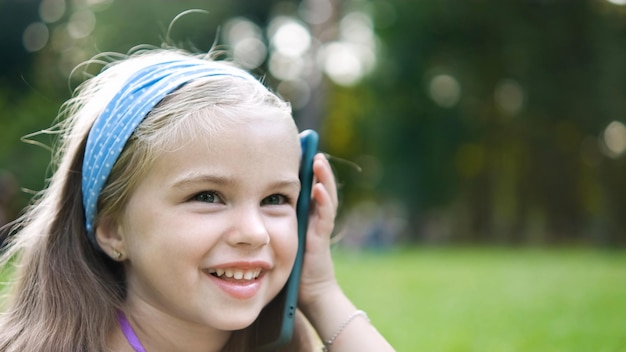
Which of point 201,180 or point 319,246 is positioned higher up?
point 201,180

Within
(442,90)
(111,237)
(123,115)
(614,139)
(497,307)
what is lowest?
(497,307)

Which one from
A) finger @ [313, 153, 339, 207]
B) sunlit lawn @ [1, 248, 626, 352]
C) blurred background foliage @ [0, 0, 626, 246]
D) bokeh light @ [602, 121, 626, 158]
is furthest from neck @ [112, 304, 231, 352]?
bokeh light @ [602, 121, 626, 158]

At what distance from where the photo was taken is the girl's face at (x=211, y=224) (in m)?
2.26

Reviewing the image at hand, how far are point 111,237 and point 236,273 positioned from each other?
46 cm

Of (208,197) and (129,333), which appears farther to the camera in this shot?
(129,333)

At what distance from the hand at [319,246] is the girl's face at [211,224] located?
1.14ft

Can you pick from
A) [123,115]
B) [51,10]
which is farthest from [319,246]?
Answer: [51,10]

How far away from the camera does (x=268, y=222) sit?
2.38 meters

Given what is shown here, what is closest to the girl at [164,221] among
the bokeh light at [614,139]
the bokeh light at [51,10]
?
the bokeh light at [51,10]

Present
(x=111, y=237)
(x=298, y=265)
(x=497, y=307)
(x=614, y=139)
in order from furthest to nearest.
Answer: (x=614, y=139), (x=497, y=307), (x=298, y=265), (x=111, y=237)

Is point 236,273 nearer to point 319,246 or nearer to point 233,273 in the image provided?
point 233,273

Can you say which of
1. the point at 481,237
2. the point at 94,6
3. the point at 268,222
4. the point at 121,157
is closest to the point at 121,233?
the point at 121,157

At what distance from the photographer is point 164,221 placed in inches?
89.1

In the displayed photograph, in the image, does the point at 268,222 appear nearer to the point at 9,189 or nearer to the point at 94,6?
the point at 9,189
